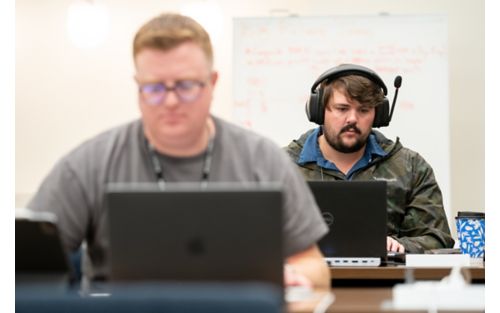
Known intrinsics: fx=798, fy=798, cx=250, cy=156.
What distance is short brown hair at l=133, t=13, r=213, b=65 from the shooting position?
Answer: 6.24 ft

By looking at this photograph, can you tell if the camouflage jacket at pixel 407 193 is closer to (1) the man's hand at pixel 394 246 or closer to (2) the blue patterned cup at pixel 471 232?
(1) the man's hand at pixel 394 246

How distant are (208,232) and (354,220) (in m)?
1.18

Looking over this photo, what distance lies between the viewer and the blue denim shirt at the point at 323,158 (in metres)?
3.29

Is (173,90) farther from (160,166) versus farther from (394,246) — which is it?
(394,246)

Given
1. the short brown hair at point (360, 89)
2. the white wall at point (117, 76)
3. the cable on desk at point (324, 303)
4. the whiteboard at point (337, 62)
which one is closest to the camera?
the cable on desk at point (324, 303)

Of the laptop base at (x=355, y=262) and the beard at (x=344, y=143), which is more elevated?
the beard at (x=344, y=143)

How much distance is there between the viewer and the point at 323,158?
3.32 meters

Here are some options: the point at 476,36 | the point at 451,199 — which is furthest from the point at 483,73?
the point at 451,199

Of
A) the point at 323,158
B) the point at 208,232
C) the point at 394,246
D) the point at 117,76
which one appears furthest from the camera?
the point at 117,76

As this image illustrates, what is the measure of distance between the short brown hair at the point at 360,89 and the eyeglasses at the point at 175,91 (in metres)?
1.38

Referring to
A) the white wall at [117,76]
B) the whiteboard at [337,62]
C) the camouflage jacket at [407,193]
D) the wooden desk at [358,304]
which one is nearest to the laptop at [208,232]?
the wooden desk at [358,304]

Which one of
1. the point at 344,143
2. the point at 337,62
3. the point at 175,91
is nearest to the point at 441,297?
the point at 175,91

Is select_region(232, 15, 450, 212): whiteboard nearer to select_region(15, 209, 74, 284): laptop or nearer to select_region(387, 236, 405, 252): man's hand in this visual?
select_region(387, 236, 405, 252): man's hand

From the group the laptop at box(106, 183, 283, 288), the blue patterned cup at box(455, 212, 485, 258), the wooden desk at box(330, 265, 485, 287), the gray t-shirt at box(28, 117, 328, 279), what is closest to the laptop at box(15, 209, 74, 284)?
the laptop at box(106, 183, 283, 288)
